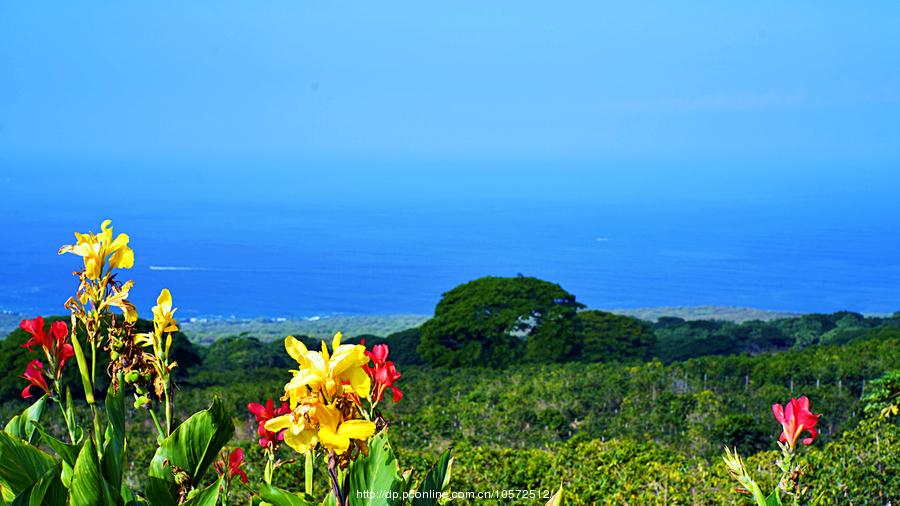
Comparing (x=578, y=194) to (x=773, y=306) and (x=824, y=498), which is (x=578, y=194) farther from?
(x=824, y=498)

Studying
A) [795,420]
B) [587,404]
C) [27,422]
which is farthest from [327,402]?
[587,404]

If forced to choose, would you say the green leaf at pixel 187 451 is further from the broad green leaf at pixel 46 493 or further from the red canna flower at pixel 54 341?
the red canna flower at pixel 54 341

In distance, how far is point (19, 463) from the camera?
1733mm

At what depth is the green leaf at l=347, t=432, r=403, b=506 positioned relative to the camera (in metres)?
1.63

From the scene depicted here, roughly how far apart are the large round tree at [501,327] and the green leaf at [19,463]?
14.0m

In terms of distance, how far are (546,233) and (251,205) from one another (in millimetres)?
47126

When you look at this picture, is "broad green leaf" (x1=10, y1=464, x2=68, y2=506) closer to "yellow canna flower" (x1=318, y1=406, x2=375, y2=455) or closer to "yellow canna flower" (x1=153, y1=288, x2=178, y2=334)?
"yellow canna flower" (x1=153, y1=288, x2=178, y2=334)

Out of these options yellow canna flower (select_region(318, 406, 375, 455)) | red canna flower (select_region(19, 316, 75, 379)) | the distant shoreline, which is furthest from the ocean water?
yellow canna flower (select_region(318, 406, 375, 455))

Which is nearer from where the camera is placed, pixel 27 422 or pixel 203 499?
pixel 203 499

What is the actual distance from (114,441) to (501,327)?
572 inches

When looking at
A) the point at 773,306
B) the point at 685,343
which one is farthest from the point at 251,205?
the point at 685,343

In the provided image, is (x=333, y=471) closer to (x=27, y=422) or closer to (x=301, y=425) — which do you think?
(x=301, y=425)

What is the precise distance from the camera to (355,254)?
7875 centimetres

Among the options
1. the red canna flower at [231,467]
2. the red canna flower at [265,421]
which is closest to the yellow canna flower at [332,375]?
the red canna flower at [265,421]
